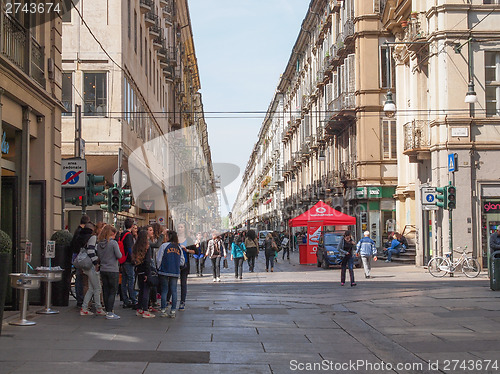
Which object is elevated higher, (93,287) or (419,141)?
(419,141)

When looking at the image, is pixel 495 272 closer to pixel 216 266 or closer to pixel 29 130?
pixel 216 266

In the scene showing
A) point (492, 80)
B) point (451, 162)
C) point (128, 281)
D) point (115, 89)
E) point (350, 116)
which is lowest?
point (128, 281)

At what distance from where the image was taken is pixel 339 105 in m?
43.3

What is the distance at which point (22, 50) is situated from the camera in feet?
46.4

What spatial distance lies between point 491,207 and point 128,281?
17.3 meters

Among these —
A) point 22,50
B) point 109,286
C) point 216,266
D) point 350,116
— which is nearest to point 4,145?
point 22,50

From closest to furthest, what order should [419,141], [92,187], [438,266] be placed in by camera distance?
[92,187], [438,266], [419,141]

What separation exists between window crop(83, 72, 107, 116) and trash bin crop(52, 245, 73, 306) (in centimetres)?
1234

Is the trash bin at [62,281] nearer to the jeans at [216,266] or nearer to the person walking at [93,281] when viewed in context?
the person walking at [93,281]

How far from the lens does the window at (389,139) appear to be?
40.5 meters

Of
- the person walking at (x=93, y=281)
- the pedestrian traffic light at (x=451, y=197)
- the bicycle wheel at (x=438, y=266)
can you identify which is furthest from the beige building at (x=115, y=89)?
the person walking at (x=93, y=281)

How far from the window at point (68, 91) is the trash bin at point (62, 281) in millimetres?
11797

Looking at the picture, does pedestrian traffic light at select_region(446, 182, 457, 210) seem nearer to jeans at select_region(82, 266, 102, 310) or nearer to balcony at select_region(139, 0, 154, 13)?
jeans at select_region(82, 266, 102, 310)

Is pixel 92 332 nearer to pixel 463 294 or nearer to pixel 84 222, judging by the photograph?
pixel 84 222
